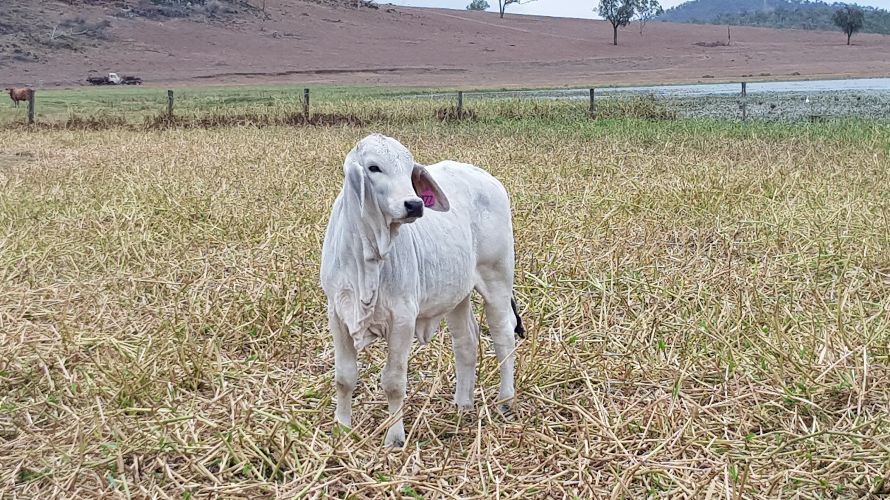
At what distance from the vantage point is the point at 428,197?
11.1ft

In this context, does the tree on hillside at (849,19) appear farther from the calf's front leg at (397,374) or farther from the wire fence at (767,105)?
the calf's front leg at (397,374)

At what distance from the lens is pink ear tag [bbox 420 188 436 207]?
11.0ft

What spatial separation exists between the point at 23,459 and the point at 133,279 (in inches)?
89.4

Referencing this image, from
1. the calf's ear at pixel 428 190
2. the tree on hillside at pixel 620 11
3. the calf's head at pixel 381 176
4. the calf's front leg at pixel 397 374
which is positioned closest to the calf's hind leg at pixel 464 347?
the calf's front leg at pixel 397 374

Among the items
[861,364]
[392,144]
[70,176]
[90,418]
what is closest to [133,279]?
[90,418]

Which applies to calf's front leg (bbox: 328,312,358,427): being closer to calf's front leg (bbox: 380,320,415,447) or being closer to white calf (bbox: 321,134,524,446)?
white calf (bbox: 321,134,524,446)

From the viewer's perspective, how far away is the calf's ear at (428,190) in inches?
130

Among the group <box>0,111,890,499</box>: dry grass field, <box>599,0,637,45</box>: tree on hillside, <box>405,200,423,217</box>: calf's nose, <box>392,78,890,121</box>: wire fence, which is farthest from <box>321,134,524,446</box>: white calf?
<box>599,0,637,45</box>: tree on hillside

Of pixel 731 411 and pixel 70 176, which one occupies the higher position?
pixel 70 176

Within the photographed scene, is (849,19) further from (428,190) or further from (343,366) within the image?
(343,366)

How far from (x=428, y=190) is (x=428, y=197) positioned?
28 millimetres

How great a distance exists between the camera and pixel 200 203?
314 inches

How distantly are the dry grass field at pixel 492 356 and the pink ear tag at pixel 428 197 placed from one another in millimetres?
747

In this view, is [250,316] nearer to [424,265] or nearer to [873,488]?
[424,265]
